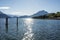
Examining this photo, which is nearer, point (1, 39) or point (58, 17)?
point (1, 39)

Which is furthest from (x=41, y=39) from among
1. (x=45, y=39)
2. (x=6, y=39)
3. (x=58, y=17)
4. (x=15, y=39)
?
(x=58, y=17)

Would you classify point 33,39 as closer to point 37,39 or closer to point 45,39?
point 37,39

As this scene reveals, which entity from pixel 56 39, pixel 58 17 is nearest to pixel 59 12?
pixel 58 17

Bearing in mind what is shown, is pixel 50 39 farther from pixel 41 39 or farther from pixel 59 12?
pixel 59 12

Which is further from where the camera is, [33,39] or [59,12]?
[59,12]

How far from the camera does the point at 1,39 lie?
2952 centimetres

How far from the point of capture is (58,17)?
190375 millimetres

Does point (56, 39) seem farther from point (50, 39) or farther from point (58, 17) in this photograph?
point (58, 17)

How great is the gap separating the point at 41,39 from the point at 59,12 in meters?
174

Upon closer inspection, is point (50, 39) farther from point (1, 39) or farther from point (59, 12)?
point (59, 12)

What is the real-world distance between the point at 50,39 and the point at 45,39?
1197 mm

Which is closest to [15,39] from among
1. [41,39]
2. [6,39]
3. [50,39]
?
[6,39]

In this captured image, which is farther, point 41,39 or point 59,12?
point 59,12

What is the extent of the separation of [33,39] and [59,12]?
573 feet
